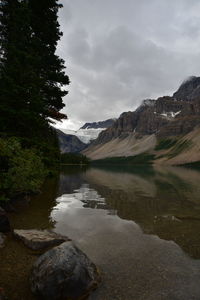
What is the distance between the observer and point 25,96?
18.5 metres

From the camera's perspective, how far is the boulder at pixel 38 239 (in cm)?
1031

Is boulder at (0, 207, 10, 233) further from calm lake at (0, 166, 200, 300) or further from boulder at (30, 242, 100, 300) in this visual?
boulder at (30, 242, 100, 300)

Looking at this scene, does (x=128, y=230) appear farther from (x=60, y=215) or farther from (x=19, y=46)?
(x=19, y=46)

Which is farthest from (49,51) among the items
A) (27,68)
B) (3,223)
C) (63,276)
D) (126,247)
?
(63,276)

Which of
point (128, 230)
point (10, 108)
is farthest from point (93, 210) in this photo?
point (10, 108)

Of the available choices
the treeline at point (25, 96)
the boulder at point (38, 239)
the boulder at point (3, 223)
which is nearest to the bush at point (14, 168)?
the treeline at point (25, 96)

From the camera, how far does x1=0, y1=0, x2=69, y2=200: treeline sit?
50.8ft

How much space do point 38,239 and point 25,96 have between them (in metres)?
12.4

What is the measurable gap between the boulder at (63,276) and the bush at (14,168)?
812cm

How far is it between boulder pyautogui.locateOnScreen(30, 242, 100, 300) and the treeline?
710 cm

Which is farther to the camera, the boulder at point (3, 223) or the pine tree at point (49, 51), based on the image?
the pine tree at point (49, 51)

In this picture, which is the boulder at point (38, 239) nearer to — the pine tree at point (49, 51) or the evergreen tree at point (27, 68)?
the evergreen tree at point (27, 68)

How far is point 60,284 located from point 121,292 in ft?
7.29

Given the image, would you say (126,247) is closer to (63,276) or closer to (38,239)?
(38,239)
